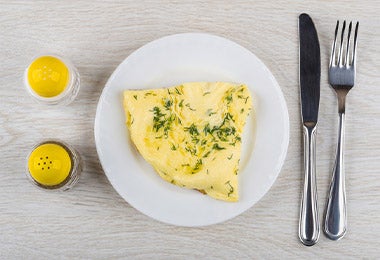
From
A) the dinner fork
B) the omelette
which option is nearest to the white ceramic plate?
the omelette

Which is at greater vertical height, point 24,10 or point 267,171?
point 24,10

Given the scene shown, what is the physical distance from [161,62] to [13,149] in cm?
44

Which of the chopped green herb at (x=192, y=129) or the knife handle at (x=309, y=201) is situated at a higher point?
the chopped green herb at (x=192, y=129)

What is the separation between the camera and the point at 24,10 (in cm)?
141

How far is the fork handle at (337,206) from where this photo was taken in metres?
1.36

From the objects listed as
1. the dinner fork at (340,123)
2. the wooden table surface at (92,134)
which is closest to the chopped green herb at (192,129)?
the wooden table surface at (92,134)

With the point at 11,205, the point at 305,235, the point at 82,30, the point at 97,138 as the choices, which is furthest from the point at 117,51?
the point at 305,235

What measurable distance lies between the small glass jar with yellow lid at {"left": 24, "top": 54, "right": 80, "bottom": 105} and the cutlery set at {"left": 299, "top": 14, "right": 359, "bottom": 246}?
1.91 feet

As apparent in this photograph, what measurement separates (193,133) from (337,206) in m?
0.41

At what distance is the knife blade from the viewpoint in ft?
4.44

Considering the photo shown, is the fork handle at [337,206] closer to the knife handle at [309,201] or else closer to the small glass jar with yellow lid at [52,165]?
the knife handle at [309,201]

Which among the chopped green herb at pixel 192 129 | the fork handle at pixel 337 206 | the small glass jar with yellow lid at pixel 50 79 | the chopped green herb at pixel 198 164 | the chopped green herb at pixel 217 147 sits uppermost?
the small glass jar with yellow lid at pixel 50 79

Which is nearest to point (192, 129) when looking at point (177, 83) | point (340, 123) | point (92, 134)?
point (177, 83)

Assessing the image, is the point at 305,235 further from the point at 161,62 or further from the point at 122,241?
the point at 161,62
